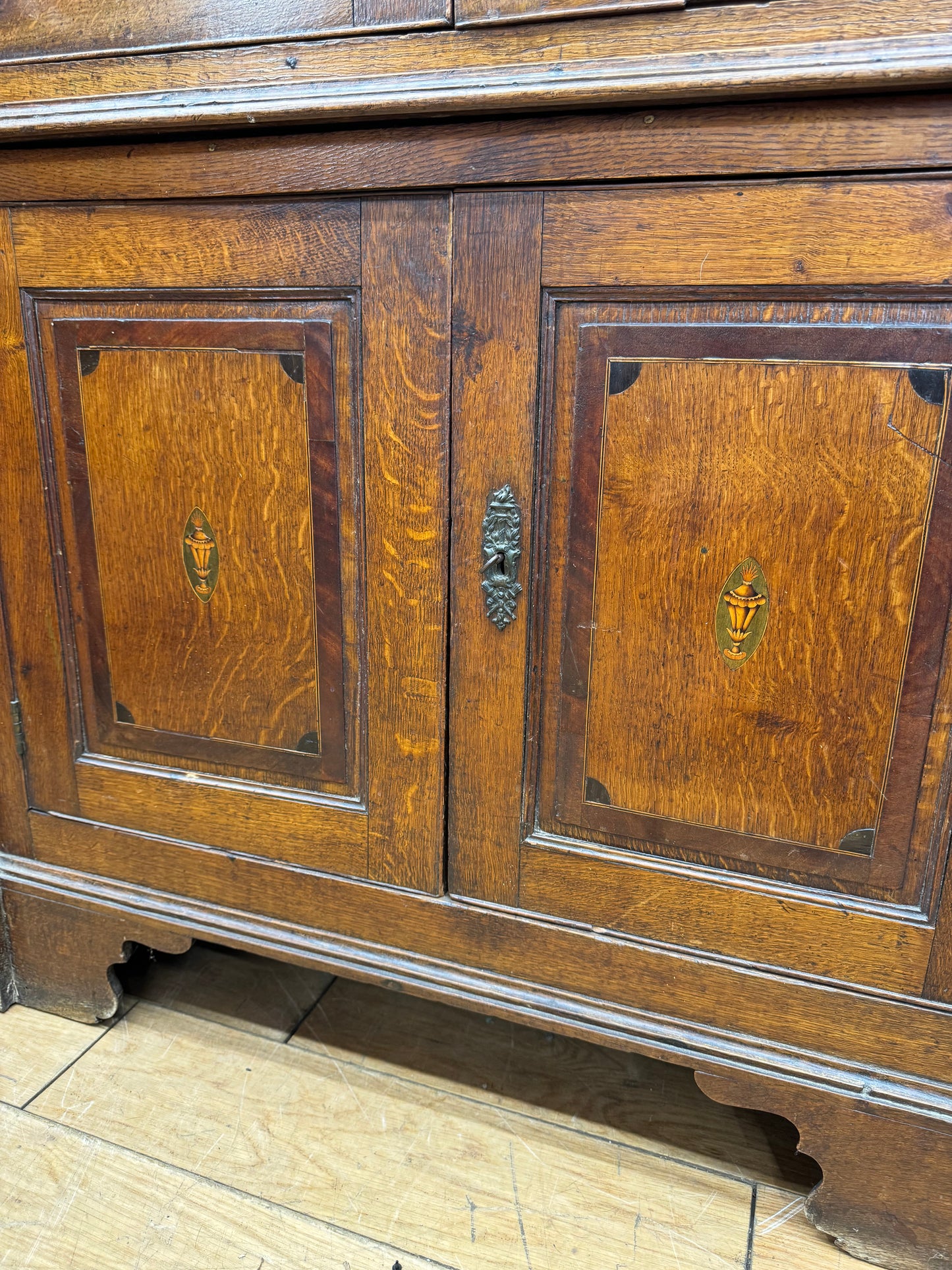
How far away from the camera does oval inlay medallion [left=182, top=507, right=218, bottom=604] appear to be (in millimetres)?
1029

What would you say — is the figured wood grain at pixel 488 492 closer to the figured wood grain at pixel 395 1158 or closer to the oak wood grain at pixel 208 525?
the oak wood grain at pixel 208 525

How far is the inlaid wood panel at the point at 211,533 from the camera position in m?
0.97

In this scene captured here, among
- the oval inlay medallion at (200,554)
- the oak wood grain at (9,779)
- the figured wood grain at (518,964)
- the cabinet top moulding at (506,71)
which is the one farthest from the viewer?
the oak wood grain at (9,779)

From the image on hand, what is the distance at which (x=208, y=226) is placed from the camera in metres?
0.93

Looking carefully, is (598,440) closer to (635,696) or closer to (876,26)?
(635,696)

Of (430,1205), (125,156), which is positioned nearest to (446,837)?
(430,1205)

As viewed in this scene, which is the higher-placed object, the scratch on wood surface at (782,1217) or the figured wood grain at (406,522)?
the figured wood grain at (406,522)

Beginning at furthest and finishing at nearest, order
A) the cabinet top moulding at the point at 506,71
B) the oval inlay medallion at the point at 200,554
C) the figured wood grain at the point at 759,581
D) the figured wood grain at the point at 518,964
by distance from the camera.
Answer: the oval inlay medallion at the point at 200,554
the figured wood grain at the point at 518,964
the figured wood grain at the point at 759,581
the cabinet top moulding at the point at 506,71

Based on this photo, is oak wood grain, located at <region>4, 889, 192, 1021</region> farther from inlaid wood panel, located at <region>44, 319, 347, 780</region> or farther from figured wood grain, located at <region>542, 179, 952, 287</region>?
figured wood grain, located at <region>542, 179, 952, 287</region>

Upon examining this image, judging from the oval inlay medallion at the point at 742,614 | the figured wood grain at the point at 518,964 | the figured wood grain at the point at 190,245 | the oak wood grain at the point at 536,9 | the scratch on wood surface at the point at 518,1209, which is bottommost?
the scratch on wood surface at the point at 518,1209

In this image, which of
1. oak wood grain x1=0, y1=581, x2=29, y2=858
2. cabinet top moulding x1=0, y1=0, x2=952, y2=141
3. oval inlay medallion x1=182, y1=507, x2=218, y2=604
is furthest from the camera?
oak wood grain x1=0, y1=581, x2=29, y2=858

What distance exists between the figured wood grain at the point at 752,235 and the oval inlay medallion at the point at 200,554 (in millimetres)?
474

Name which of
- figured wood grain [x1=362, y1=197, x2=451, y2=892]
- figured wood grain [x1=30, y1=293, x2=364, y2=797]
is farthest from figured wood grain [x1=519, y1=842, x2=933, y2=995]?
figured wood grain [x1=30, y1=293, x2=364, y2=797]

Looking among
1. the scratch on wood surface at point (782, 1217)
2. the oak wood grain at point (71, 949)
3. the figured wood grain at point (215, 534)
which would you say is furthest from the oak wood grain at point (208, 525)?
the scratch on wood surface at point (782, 1217)
